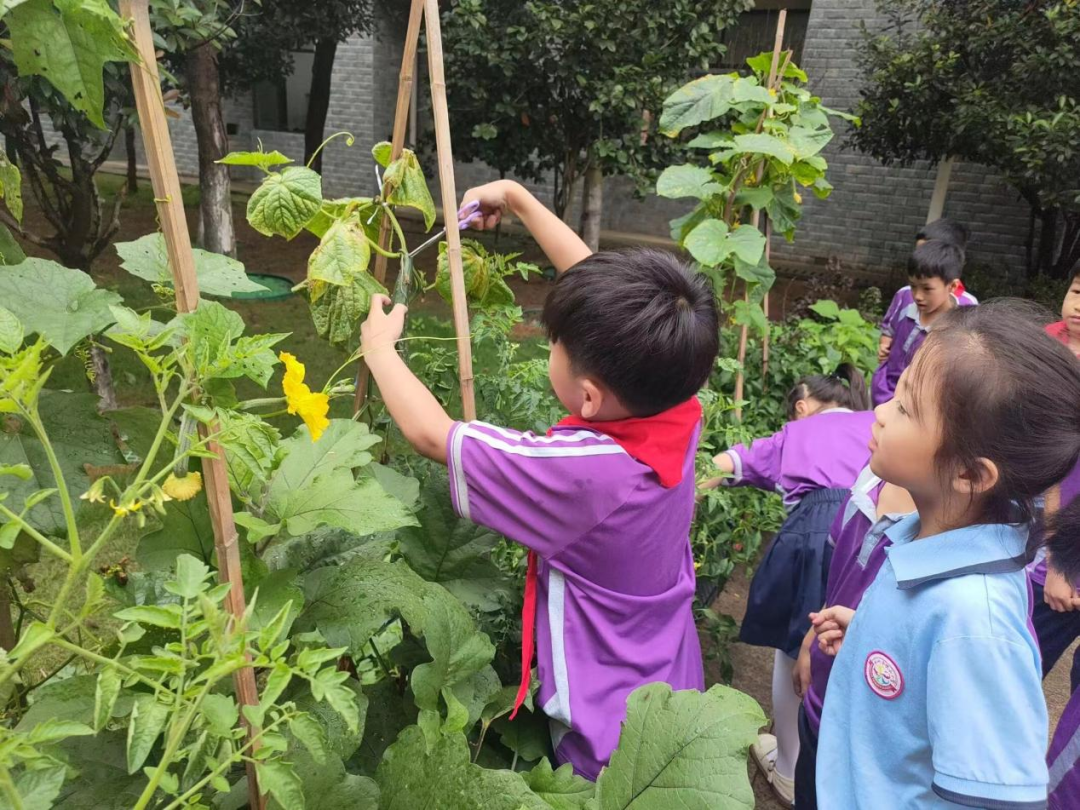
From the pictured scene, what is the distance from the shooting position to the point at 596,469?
41.3 inches

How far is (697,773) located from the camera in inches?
35.5

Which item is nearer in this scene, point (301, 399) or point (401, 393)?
point (301, 399)

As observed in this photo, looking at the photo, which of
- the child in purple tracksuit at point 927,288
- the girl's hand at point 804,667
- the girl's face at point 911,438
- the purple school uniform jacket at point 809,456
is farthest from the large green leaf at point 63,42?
the child in purple tracksuit at point 927,288

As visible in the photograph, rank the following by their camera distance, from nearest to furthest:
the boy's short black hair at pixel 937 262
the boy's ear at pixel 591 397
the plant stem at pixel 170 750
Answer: the plant stem at pixel 170 750 → the boy's ear at pixel 591 397 → the boy's short black hair at pixel 937 262

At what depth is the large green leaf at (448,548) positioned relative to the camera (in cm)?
121

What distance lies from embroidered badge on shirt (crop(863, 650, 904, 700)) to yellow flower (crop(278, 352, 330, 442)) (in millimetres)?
873

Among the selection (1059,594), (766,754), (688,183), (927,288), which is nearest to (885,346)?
(927,288)

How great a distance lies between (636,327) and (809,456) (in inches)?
48.7

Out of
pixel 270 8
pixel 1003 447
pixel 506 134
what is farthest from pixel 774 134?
pixel 270 8

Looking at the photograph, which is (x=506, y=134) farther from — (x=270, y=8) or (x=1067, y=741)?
(x=1067, y=741)

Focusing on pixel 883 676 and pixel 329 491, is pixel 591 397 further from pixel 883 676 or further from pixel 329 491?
pixel 883 676

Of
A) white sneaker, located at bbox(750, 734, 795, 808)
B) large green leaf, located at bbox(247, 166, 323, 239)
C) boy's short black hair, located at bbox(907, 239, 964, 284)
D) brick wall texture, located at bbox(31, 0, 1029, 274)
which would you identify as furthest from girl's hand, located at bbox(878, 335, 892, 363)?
brick wall texture, located at bbox(31, 0, 1029, 274)

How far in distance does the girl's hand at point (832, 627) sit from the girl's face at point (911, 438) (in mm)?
352

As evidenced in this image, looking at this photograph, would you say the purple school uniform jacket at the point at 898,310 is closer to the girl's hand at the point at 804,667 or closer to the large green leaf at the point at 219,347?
the girl's hand at the point at 804,667
